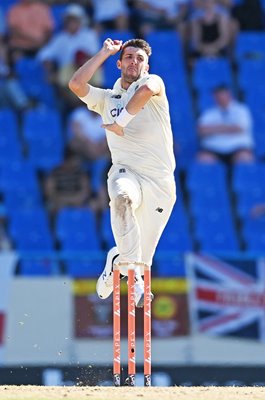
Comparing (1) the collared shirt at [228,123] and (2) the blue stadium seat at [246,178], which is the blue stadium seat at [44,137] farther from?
(2) the blue stadium seat at [246,178]

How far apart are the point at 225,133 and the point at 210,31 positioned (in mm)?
1819

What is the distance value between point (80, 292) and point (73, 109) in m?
4.27

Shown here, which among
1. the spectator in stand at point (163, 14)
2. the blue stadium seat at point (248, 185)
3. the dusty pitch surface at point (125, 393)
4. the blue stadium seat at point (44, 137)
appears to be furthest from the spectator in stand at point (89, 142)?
the dusty pitch surface at point (125, 393)

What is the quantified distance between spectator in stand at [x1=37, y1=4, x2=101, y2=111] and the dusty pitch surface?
26.9 ft

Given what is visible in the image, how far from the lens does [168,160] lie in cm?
1095

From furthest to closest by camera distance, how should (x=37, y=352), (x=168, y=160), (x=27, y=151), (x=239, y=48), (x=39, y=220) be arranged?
(x=239, y=48)
(x=27, y=151)
(x=39, y=220)
(x=37, y=352)
(x=168, y=160)

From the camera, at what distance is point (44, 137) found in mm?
17656

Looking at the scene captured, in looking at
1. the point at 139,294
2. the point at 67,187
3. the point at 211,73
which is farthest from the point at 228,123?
the point at 139,294

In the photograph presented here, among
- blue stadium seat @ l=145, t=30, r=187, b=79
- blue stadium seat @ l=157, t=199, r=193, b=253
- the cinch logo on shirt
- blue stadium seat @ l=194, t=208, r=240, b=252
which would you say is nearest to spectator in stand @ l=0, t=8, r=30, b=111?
blue stadium seat @ l=145, t=30, r=187, b=79

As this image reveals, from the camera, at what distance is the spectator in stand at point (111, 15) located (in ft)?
61.2

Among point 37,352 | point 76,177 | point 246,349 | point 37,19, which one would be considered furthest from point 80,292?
point 37,19

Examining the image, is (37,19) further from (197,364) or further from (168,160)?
(168,160)

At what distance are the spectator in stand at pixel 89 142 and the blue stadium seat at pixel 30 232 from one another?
1.04 meters

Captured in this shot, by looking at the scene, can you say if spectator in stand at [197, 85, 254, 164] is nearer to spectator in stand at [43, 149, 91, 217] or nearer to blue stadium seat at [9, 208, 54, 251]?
spectator in stand at [43, 149, 91, 217]
